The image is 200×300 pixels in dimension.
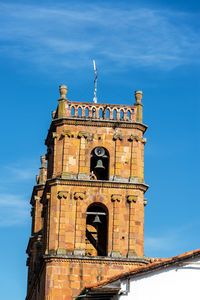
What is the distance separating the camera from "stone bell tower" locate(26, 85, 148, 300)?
50.8 m

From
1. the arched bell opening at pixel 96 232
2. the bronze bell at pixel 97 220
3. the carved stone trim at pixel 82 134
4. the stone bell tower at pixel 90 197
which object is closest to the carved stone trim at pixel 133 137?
the stone bell tower at pixel 90 197

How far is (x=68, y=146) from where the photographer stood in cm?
5288

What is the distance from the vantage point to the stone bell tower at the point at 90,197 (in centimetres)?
5078

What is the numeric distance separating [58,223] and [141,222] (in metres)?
3.99

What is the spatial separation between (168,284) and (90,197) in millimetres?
15007

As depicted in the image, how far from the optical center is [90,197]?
52281mm

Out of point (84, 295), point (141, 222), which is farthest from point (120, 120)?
point (84, 295)

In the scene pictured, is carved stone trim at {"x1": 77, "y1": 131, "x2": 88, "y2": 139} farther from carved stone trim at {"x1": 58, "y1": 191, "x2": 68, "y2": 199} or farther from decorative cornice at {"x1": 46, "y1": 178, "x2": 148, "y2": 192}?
carved stone trim at {"x1": 58, "y1": 191, "x2": 68, "y2": 199}

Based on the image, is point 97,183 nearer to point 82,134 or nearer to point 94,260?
point 82,134

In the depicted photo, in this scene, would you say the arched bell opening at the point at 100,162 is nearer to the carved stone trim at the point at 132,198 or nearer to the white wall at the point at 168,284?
the carved stone trim at the point at 132,198

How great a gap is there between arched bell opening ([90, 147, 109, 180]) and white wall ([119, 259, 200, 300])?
50.7 feet

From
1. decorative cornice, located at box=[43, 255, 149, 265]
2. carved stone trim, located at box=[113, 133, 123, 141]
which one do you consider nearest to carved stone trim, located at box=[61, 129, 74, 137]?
carved stone trim, located at box=[113, 133, 123, 141]

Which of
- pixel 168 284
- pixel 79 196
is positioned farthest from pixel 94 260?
pixel 168 284

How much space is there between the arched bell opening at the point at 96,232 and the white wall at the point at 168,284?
14.9 metres
